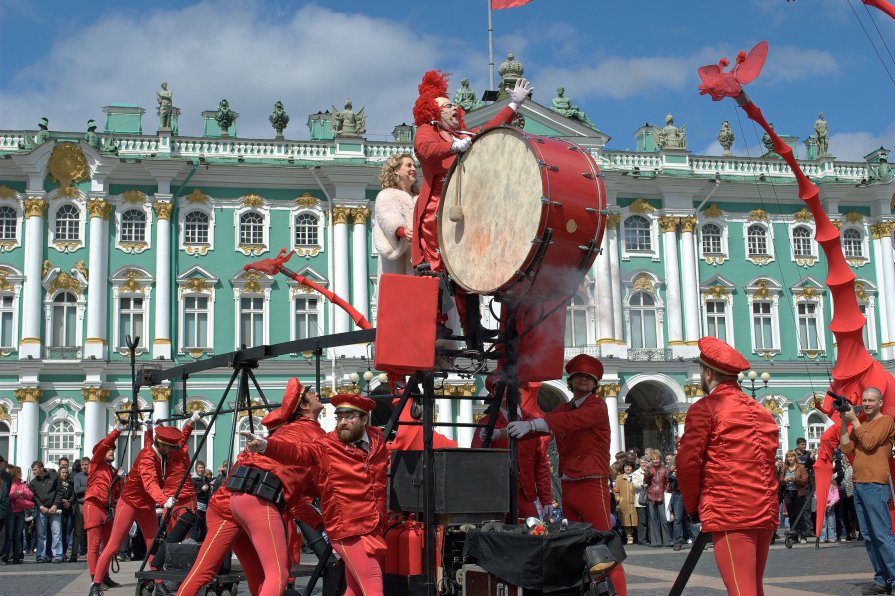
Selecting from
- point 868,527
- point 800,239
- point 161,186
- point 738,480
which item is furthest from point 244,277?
point 738,480

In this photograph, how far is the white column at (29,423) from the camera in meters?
34.7

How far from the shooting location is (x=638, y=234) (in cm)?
4031

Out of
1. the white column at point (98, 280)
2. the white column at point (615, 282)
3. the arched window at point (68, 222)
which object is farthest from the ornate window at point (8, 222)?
the white column at point (615, 282)

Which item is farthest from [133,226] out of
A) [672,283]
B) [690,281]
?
[690,281]

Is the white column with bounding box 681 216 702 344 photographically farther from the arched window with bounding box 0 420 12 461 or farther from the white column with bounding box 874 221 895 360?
the arched window with bounding box 0 420 12 461

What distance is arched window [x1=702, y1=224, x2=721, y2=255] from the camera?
4084 centimetres

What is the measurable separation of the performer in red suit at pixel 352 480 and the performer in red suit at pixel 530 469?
4.83 feet

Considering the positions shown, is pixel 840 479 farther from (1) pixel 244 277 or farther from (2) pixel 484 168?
(1) pixel 244 277

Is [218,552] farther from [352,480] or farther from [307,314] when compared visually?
[307,314]

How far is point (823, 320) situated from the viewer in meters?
41.2

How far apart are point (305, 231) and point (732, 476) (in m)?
32.8

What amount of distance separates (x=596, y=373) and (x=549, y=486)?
1.35 meters

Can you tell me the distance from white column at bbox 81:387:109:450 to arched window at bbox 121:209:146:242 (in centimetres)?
529

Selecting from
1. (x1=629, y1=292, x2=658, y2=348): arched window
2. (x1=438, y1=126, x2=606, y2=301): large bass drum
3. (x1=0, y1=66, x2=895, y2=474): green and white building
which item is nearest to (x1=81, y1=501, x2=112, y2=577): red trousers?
(x1=438, y1=126, x2=606, y2=301): large bass drum
